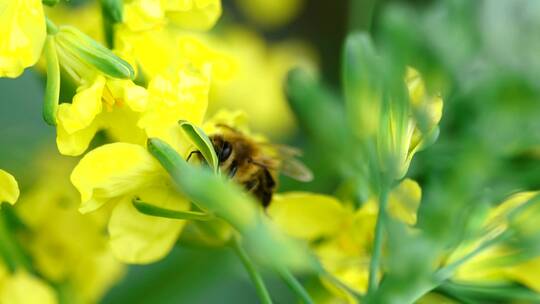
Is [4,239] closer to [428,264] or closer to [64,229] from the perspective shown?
[64,229]

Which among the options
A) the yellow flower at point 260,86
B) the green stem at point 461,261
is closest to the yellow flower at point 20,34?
the green stem at point 461,261

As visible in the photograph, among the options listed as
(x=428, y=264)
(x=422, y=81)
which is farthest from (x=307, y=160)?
(x=428, y=264)

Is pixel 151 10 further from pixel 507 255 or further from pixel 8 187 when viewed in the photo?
pixel 507 255

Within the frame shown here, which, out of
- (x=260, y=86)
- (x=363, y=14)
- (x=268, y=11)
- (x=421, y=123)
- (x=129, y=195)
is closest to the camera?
(x=421, y=123)

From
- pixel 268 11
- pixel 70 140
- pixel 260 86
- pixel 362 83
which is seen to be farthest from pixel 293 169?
pixel 268 11

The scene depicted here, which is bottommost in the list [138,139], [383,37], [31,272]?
[31,272]
